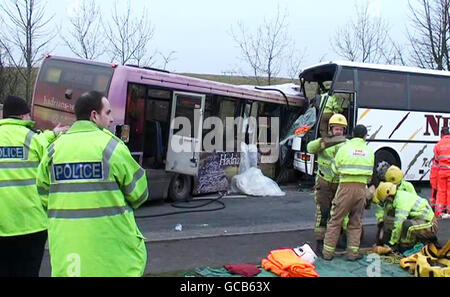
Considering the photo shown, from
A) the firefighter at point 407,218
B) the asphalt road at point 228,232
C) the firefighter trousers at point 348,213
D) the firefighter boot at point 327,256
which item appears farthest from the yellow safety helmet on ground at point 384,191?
the firefighter boot at point 327,256

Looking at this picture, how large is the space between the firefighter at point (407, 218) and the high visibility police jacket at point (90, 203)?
427 centimetres

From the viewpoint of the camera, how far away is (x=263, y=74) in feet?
78.7

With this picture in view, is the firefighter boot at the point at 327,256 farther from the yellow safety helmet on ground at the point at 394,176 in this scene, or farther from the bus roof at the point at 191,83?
the bus roof at the point at 191,83

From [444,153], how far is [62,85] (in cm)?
734

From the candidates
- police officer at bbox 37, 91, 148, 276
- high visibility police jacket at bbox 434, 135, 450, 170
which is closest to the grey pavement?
high visibility police jacket at bbox 434, 135, 450, 170

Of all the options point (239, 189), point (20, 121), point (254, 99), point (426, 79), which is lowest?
point (239, 189)

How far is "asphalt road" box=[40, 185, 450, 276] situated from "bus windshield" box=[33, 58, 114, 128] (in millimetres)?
2458

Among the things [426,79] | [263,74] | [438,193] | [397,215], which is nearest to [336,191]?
[397,215]

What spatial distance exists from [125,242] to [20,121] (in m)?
1.80

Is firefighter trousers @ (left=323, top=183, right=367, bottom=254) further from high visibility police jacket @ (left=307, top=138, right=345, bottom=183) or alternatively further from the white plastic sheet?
the white plastic sheet

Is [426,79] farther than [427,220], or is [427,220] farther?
[426,79]

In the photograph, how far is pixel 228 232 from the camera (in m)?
7.18

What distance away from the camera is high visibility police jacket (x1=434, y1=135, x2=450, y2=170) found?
28.5 ft
